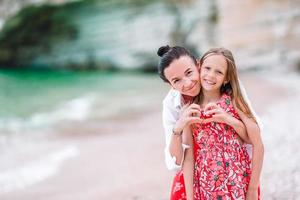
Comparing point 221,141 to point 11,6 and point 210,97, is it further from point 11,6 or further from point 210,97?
point 11,6

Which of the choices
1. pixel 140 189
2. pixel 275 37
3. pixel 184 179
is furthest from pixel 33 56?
pixel 184 179

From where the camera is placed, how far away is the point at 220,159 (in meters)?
2.13

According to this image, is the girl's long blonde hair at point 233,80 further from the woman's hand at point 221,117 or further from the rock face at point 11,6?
the rock face at point 11,6

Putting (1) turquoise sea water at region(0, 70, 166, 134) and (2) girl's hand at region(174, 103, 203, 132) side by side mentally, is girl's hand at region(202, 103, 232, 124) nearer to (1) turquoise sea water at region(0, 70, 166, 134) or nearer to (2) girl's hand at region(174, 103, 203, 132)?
(2) girl's hand at region(174, 103, 203, 132)

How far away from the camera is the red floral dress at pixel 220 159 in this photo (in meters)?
2.13

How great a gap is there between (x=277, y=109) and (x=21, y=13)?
475 inches

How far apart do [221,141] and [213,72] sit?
0.31m

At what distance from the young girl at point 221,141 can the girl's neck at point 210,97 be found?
0.04 m

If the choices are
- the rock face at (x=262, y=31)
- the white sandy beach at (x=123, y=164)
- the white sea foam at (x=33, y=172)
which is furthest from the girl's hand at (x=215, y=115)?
the rock face at (x=262, y=31)

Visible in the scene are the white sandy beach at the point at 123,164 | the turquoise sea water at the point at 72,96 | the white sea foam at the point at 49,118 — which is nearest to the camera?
the white sandy beach at the point at 123,164

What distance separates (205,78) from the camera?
2154 millimetres

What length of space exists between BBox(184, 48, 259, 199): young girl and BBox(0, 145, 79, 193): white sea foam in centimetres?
276

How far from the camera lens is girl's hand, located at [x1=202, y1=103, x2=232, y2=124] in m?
2.09

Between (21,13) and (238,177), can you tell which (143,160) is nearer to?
(238,177)
